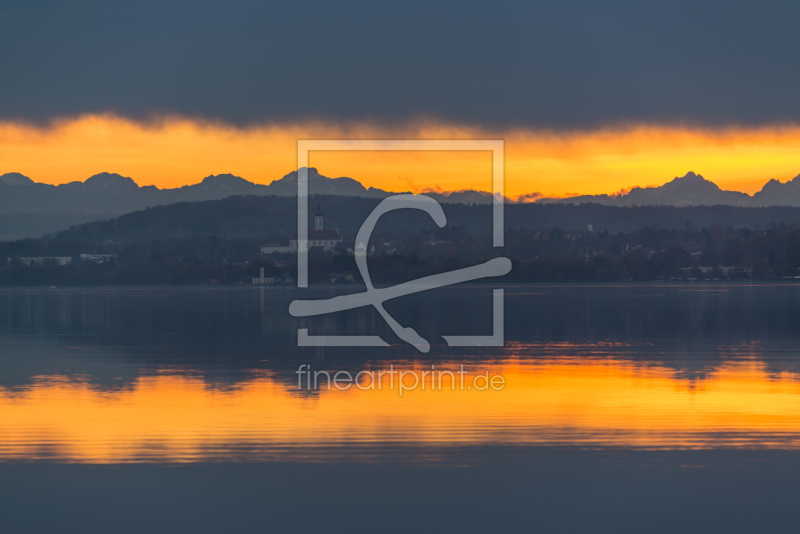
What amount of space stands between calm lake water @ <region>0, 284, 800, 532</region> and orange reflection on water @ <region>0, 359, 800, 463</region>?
7 cm

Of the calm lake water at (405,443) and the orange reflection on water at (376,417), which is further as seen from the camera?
the orange reflection on water at (376,417)

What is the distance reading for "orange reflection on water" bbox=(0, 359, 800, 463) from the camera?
49.1 ft

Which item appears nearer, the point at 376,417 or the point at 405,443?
the point at 405,443

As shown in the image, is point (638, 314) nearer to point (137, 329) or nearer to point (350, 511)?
point (137, 329)

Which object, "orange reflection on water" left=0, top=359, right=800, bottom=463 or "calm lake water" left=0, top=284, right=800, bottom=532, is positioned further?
"orange reflection on water" left=0, top=359, right=800, bottom=463

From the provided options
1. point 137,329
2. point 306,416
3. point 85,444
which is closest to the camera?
point 85,444

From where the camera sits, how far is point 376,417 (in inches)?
696

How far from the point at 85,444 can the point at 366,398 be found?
6997 millimetres

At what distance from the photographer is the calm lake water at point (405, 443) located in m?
11.1

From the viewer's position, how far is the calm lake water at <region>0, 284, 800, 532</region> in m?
11.1

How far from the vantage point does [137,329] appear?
46000mm

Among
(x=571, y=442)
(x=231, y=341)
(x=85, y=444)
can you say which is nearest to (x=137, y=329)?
(x=231, y=341)

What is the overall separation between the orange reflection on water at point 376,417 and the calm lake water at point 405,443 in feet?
0.24

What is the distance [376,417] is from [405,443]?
261cm
